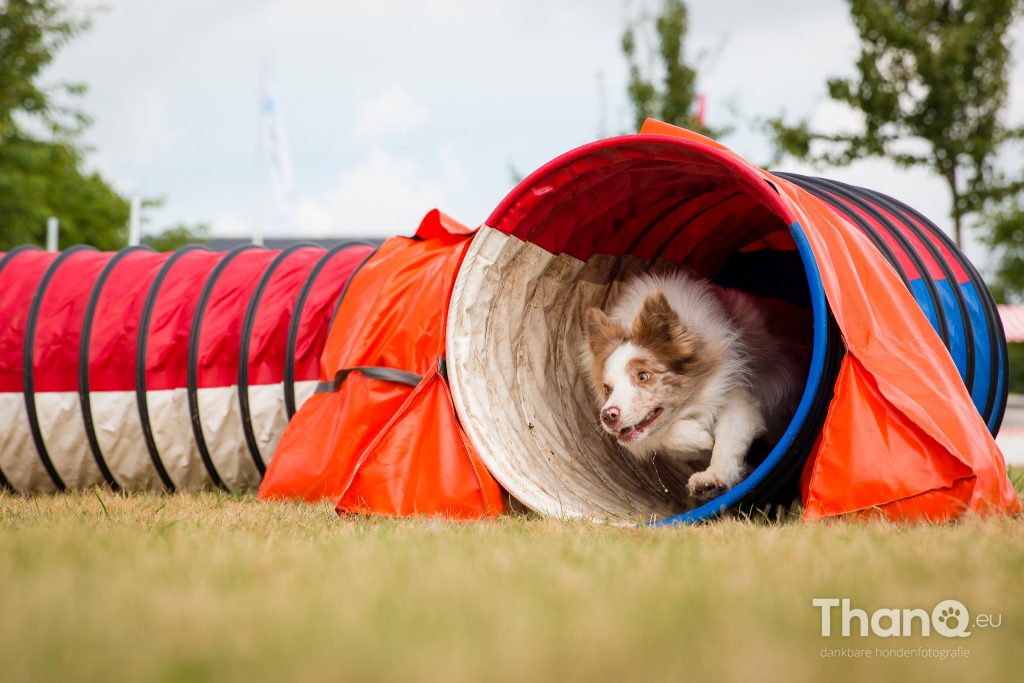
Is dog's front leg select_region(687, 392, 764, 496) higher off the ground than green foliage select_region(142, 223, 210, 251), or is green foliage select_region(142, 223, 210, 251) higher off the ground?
A: dog's front leg select_region(687, 392, 764, 496)

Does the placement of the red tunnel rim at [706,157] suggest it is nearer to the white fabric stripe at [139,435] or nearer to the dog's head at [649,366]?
the dog's head at [649,366]

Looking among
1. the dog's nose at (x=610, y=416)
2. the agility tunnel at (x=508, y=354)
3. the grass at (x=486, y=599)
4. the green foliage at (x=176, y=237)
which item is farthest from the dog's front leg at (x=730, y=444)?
the green foliage at (x=176, y=237)

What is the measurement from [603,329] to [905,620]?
2.97 meters

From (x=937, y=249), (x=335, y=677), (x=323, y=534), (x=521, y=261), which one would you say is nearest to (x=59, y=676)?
(x=335, y=677)

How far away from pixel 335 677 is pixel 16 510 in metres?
3.33

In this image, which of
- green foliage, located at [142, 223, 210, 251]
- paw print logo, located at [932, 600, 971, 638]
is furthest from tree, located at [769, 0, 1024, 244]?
green foliage, located at [142, 223, 210, 251]

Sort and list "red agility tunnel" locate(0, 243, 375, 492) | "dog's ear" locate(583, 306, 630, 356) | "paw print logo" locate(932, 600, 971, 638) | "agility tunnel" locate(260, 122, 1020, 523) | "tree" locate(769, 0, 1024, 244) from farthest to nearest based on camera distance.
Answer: "tree" locate(769, 0, 1024, 244)
"red agility tunnel" locate(0, 243, 375, 492)
"dog's ear" locate(583, 306, 630, 356)
"agility tunnel" locate(260, 122, 1020, 523)
"paw print logo" locate(932, 600, 971, 638)

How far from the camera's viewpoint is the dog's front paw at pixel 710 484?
4.50 m

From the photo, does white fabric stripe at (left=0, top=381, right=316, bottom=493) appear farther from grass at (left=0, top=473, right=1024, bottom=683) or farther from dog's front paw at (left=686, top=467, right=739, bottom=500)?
dog's front paw at (left=686, top=467, right=739, bottom=500)

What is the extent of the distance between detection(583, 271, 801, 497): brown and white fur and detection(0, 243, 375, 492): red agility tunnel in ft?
6.44

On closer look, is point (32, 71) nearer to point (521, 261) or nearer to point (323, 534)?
point (521, 261)

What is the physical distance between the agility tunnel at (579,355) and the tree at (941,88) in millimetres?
9368

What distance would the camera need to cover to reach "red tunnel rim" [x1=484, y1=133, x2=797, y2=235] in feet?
13.1

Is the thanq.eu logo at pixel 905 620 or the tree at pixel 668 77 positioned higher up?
the tree at pixel 668 77
